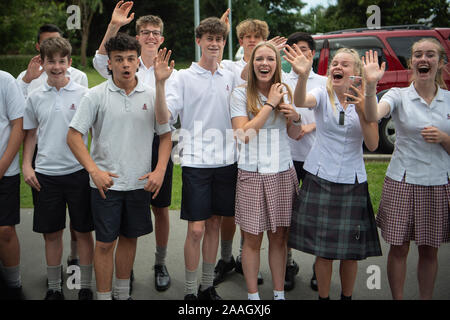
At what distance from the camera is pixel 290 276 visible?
3707 millimetres

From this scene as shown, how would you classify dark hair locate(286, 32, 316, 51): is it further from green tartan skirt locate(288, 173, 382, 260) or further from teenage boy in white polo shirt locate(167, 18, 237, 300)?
green tartan skirt locate(288, 173, 382, 260)

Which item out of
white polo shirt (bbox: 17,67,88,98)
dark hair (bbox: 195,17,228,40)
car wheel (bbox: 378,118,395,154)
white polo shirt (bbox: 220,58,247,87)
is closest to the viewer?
dark hair (bbox: 195,17,228,40)

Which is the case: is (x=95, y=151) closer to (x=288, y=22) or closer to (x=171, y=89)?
(x=171, y=89)

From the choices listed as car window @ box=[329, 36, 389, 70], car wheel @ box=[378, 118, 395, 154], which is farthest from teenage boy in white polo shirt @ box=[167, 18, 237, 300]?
car wheel @ box=[378, 118, 395, 154]

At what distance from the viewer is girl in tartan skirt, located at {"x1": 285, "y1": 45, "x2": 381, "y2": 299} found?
2973mm

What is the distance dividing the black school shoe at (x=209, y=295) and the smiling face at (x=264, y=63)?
5.54 feet

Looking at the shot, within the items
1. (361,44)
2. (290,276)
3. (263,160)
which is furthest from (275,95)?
(361,44)

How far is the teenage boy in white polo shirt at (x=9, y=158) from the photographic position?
3.32 meters

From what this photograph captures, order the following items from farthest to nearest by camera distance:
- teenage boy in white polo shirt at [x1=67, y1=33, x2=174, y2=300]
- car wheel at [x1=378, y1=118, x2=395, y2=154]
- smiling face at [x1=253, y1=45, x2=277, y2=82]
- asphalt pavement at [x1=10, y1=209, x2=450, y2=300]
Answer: car wheel at [x1=378, y1=118, x2=395, y2=154], asphalt pavement at [x1=10, y1=209, x2=450, y2=300], smiling face at [x1=253, y1=45, x2=277, y2=82], teenage boy in white polo shirt at [x1=67, y1=33, x2=174, y2=300]

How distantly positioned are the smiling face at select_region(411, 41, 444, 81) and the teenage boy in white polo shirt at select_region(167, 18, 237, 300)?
1.38 m

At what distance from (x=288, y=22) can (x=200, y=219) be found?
22.0m

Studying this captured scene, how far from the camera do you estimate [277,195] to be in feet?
10.3

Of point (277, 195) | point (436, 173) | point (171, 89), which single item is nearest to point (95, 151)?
point (171, 89)

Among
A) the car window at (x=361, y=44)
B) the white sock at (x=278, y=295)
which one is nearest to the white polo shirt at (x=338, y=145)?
the white sock at (x=278, y=295)
